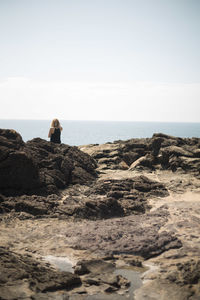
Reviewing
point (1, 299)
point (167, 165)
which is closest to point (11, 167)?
point (1, 299)

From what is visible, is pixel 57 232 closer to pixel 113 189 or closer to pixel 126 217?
pixel 126 217

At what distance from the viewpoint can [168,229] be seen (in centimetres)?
922

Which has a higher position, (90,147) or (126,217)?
(90,147)

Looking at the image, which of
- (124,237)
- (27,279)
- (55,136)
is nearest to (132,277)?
(124,237)

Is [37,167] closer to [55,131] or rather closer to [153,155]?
[55,131]

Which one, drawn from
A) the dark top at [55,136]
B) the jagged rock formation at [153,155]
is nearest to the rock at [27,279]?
the jagged rock formation at [153,155]

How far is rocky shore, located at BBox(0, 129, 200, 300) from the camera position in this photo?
586cm

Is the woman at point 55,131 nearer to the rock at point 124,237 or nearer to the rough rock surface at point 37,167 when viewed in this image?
the rough rock surface at point 37,167

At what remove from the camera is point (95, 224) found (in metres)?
9.75

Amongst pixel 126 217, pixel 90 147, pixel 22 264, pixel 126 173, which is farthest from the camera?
pixel 90 147

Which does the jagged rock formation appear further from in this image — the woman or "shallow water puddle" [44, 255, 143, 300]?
"shallow water puddle" [44, 255, 143, 300]

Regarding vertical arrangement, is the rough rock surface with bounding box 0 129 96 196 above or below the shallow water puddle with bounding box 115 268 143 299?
above

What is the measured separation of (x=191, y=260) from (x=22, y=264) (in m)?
4.10

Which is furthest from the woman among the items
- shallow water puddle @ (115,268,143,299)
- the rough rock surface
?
shallow water puddle @ (115,268,143,299)
